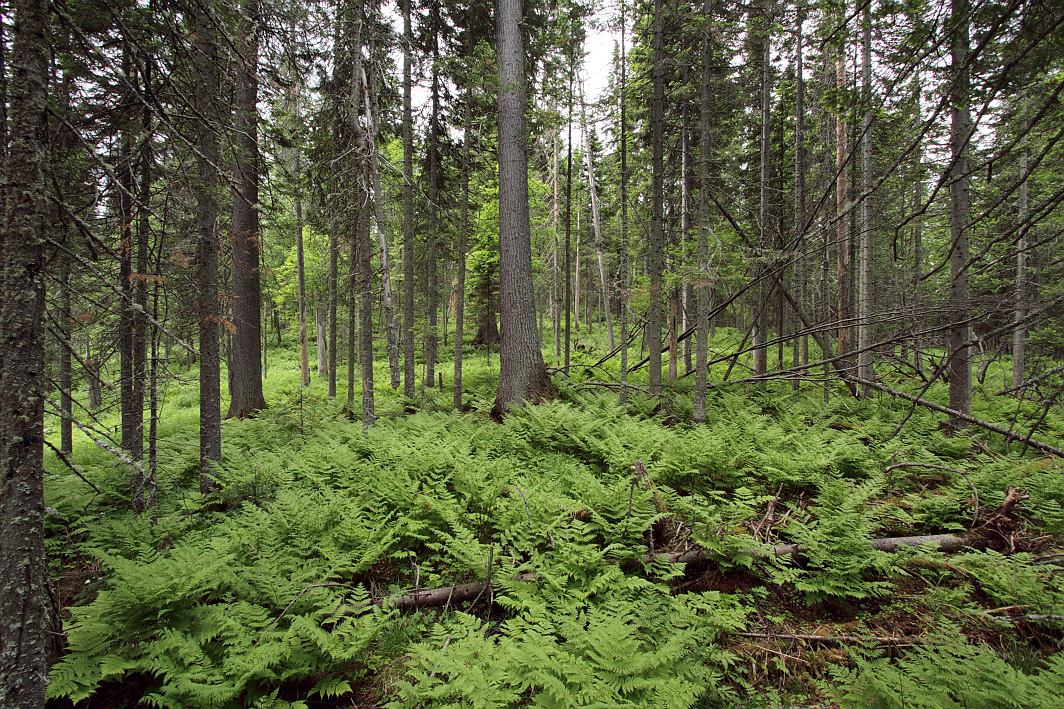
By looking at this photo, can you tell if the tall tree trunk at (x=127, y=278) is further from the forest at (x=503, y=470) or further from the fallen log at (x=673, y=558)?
the fallen log at (x=673, y=558)

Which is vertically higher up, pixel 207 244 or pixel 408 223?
pixel 408 223

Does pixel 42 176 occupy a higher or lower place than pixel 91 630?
higher

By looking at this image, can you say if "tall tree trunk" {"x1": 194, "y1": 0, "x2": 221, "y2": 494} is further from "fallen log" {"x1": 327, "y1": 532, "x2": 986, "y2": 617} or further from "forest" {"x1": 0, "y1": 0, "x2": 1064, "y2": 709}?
"fallen log" {"x1": 327, "y1": 532, "x2": 986, "y2": 617}

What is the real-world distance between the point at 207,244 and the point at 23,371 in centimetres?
321

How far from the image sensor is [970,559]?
12.6 ft

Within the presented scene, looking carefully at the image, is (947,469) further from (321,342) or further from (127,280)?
(321,342)

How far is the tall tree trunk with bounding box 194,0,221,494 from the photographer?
16.4 feet

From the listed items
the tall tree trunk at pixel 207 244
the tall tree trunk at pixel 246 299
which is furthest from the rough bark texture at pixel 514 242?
the tall tree trunk at pixel 246 299

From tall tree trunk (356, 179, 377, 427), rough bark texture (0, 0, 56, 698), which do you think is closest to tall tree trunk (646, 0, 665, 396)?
tall tree trunk (356, 179, 377, 427)

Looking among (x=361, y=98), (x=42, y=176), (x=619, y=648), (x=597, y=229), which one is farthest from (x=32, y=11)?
(x=597, y=229)

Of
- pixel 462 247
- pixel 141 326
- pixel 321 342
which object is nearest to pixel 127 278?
pixel 141 326

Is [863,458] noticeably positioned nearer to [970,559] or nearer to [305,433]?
[970,559]

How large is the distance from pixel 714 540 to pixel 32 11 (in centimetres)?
612

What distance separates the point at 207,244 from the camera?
5.30 m
